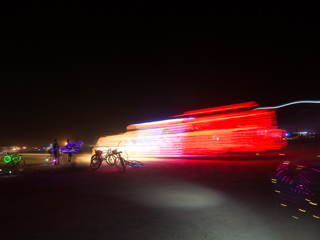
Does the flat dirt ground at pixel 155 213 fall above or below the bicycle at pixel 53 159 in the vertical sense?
above

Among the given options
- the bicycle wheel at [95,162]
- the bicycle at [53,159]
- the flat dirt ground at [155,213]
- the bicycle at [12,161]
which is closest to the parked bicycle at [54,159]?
the bicycle at [53,159]

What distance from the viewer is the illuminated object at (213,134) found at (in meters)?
18.8

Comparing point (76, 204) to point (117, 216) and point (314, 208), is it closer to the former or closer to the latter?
point (117, 216)

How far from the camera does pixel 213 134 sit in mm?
19734

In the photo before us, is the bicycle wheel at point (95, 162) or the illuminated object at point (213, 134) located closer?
the bicycle wheel at point (95, 162)

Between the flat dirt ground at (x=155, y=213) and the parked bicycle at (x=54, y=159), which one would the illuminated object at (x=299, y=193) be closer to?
the flat dirt ground at (x=155, y=213)

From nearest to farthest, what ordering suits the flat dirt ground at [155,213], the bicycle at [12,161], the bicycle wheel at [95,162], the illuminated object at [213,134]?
the flat dirt ground at [155,213]
the bicycle at [12,161]
the bicycle wheel at [95,162]
the illuminated object at [213,134]

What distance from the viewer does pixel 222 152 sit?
20562 millimetres

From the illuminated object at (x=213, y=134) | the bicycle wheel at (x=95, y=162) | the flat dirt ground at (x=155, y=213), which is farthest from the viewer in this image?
the illuminated object at (x=213, y=134)

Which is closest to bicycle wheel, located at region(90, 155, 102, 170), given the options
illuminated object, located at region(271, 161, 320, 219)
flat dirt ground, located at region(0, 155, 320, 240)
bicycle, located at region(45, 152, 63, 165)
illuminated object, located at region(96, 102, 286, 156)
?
bicycle, located at region(45, 152, 63, 165)

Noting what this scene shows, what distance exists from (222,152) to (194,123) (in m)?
3.10

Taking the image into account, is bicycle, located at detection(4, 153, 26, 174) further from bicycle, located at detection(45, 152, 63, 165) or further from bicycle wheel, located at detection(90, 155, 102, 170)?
bicycle, located at detection(45, 152, 63, 165)

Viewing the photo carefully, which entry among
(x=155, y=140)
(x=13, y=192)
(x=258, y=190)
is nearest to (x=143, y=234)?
(x=258, y=190)

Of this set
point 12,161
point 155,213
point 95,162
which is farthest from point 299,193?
point 12,161
